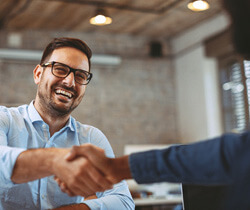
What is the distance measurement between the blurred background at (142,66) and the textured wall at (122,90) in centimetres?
1

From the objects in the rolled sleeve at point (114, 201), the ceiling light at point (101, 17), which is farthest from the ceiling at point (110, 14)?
the rolled sleeve at point (114, 201)

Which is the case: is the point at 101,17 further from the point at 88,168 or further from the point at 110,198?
the point at 88,168

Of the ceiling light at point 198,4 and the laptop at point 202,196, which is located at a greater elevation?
the ceiling light at point 198,4

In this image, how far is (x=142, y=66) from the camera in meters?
6.44

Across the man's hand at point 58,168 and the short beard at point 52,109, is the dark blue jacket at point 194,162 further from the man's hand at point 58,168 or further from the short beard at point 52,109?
the short beard at point 52,109

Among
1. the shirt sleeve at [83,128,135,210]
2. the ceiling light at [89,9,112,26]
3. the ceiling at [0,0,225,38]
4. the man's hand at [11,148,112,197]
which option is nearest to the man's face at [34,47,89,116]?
the shirt sleeve at [83,128,135,210]

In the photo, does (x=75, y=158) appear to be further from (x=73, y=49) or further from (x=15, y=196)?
(x=73, y=49)

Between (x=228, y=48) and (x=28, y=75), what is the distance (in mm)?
2884

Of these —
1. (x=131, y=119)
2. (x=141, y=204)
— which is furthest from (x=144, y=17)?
(x=141, y=204)

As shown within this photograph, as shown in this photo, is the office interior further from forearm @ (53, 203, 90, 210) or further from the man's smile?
forearm @ (53, 203, 90, 210)

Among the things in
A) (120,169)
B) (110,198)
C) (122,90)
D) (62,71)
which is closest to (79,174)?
(120,169)

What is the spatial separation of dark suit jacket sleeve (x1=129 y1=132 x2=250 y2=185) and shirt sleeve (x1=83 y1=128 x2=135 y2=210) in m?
0.53

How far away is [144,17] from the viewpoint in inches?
217

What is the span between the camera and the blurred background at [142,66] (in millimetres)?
5207
